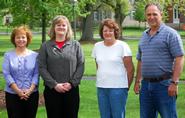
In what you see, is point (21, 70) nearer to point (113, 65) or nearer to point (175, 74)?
point (113, 65)

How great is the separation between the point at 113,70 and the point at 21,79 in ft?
4.51

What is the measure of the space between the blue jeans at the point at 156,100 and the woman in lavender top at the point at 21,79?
5.36 ft

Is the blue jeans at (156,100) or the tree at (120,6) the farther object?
the tree at (120,6)

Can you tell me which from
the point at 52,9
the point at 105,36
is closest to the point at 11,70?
the point at 105,36

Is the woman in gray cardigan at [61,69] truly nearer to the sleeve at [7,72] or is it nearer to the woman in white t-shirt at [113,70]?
the woman in white t-shirt at [113,70]

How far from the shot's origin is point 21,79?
7375 millimetres

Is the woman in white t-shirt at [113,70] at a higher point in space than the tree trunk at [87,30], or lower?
higher

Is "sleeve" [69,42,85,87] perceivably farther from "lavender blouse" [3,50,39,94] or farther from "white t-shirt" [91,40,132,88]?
"lavender blouse" [3,50,39,94]

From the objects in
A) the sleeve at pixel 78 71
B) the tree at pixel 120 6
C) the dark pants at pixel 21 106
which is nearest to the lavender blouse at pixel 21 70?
the dark pants at pixel 21 106

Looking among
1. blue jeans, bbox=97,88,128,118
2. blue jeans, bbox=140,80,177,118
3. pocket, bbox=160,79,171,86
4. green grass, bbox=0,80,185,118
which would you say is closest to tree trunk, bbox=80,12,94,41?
green grass, bbox=0,80,185,118

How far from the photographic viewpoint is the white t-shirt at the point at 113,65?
7234 millimetres

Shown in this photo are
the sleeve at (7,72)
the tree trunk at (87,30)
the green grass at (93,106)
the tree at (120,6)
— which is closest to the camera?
the sleeve at (7,72)

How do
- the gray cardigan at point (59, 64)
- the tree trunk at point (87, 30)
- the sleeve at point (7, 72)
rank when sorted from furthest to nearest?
the tree trunk at point (87, 30), the sleeve at point (7, 72), the gray cardigan at point (59, 64)

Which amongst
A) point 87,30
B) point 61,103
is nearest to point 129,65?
point 61,103
